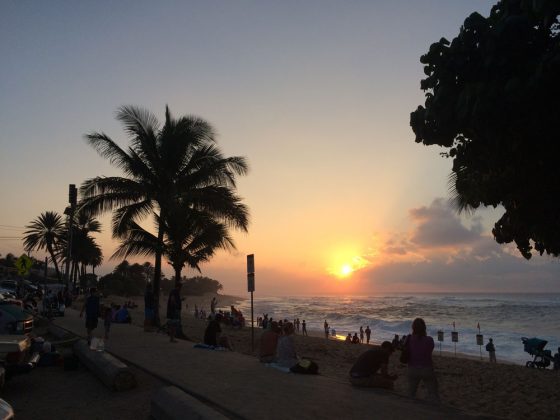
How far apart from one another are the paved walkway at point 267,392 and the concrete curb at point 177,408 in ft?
2.03

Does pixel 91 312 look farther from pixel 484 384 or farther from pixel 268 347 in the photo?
pixel 484 384

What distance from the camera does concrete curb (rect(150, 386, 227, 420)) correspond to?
16.4 ft

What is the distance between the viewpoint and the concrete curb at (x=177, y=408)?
16.4ft

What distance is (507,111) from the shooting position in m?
5.36

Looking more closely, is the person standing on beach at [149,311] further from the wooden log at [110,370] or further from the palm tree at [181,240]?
the wooden log at [110,370]

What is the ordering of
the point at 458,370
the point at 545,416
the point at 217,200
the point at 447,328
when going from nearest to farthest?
the point at 545,416, the point at 458,370, the point at 217,200, the point at 447,328

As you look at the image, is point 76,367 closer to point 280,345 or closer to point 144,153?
point 280,345

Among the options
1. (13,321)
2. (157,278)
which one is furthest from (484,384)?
(13,321)

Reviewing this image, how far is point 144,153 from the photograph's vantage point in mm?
20109

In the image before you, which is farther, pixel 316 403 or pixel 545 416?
pixel 545 416

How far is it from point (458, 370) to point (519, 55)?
15623 mm

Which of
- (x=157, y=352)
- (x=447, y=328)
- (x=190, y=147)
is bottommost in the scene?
(x=447, y=328)

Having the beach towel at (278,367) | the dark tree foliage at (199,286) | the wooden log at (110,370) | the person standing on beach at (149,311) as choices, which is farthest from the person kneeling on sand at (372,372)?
the dark tree foliage at (199,286)

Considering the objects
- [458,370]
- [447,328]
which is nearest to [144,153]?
[458,370]
